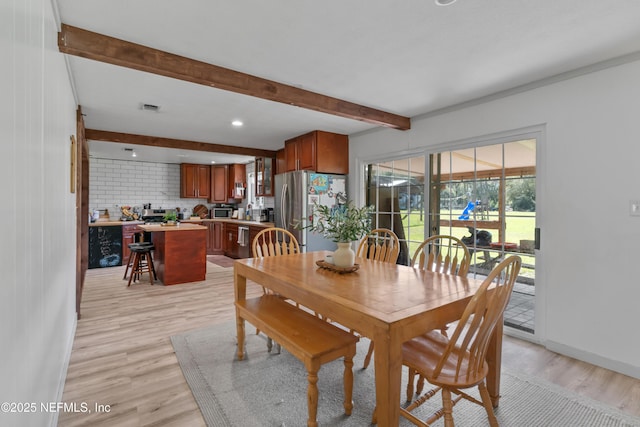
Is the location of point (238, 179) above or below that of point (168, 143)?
below

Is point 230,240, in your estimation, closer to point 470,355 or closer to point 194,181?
point 194,181

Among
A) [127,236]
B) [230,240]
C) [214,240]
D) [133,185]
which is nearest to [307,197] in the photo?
[230,240]

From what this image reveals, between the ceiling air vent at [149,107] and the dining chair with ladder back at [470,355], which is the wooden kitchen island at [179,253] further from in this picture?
the dining chair with ladder back at [470,355]

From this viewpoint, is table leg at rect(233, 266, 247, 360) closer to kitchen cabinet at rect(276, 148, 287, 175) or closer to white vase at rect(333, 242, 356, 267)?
white vase at rect(333, 242, 356, 267)

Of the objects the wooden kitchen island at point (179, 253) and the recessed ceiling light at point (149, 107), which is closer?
the recessed ceiling light at point (149, 107)

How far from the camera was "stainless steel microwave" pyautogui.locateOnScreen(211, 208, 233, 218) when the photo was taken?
7707 millimetres

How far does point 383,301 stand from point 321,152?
10.9ft

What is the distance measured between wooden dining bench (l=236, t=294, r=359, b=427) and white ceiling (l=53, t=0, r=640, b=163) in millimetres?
1875

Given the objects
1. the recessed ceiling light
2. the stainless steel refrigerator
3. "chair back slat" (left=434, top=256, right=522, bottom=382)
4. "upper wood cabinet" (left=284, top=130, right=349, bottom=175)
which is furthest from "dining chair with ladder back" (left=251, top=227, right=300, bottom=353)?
the recessed ceiling light

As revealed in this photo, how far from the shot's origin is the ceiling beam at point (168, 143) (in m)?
4.51

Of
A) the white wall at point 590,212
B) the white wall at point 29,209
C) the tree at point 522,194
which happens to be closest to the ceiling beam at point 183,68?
the white wall at point 29,209

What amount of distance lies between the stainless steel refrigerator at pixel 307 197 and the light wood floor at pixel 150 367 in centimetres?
144

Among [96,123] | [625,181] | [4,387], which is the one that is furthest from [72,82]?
[625,181]

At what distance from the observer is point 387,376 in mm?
1274
